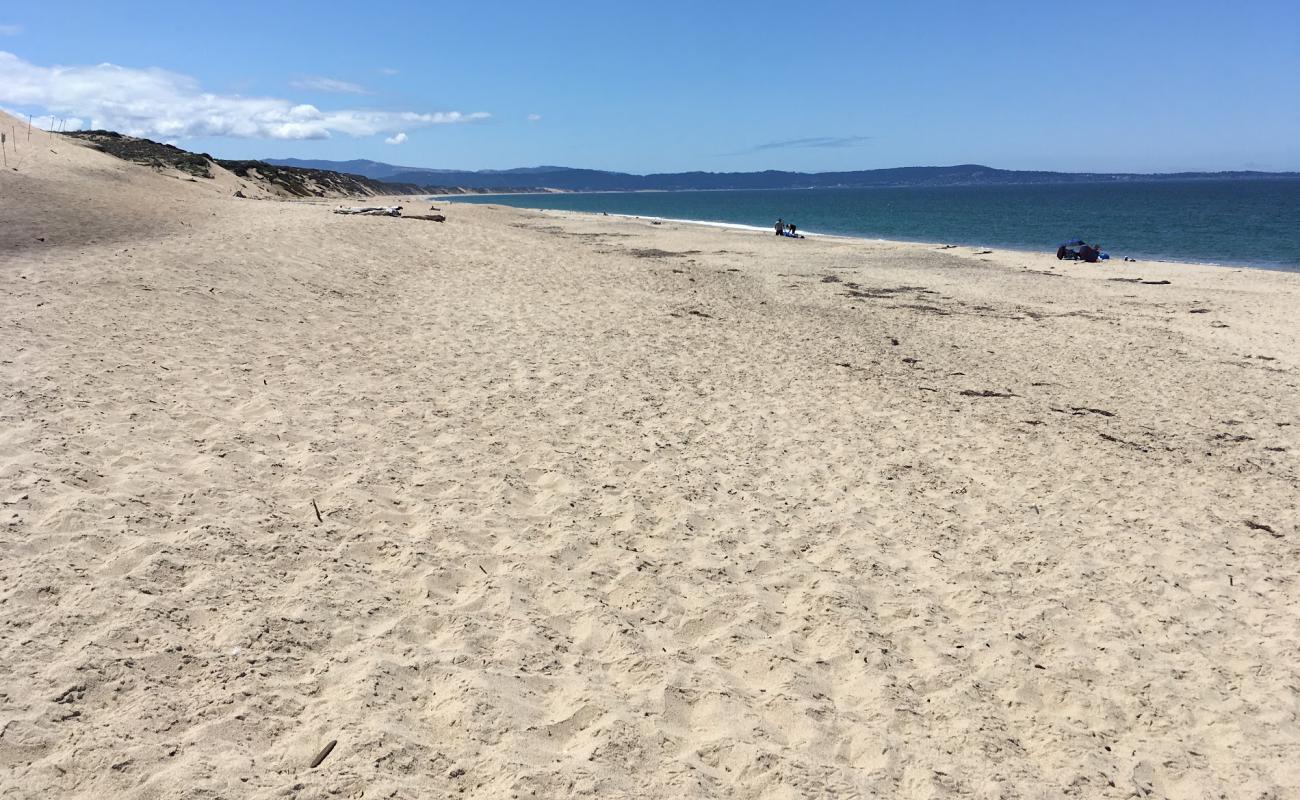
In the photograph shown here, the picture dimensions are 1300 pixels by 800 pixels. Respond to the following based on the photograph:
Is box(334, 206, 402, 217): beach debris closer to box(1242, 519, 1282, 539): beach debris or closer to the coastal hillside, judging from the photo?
the coastal hillside

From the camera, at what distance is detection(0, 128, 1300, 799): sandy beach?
3.80 meters

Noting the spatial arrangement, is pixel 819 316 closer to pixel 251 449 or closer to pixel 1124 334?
pixel 1124 334

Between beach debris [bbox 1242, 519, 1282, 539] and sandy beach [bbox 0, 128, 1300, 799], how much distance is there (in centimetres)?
17

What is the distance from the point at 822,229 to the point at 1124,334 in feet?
145

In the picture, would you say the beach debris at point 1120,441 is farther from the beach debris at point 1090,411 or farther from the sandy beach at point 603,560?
the beach debris at point 1090,411

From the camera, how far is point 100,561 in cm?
469

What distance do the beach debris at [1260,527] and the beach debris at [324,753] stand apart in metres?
7.77

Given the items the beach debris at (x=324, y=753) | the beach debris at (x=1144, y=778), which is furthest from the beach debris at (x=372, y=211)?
the beach debris at (x=1144, y=778)

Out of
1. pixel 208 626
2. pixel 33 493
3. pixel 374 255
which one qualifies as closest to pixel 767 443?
pixel 208 626

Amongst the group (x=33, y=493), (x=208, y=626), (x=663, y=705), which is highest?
(x=33, y=493)

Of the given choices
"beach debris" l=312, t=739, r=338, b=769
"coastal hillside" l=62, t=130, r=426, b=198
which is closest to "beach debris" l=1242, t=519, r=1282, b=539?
"beach debris" l=312, t=739, r=338, b=769

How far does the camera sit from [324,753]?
3.55 m

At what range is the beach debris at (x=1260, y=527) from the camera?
6746 millimetres

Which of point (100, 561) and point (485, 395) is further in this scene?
point (485, 395)
